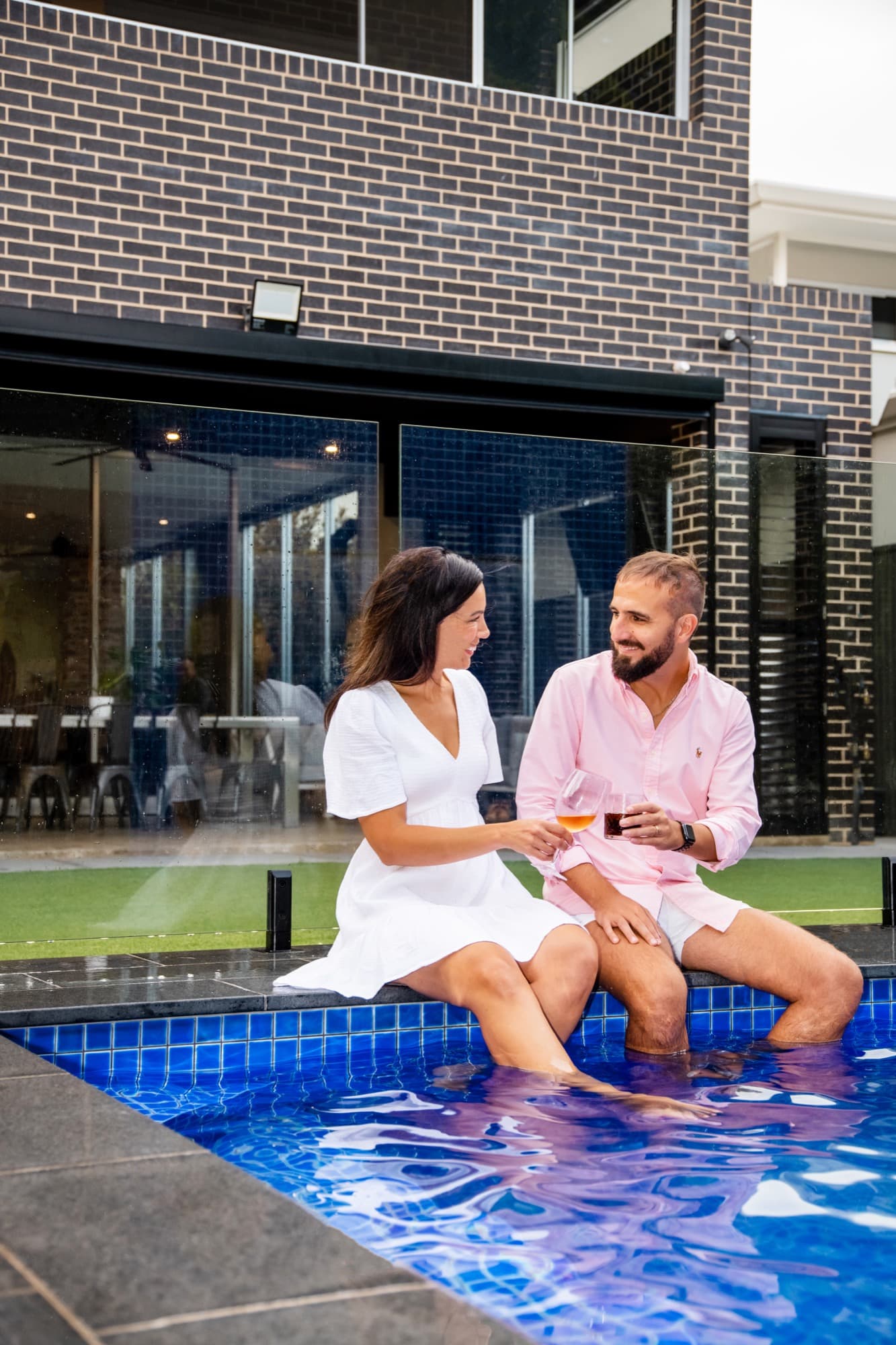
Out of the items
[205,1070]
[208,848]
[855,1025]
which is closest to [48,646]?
[208,848]

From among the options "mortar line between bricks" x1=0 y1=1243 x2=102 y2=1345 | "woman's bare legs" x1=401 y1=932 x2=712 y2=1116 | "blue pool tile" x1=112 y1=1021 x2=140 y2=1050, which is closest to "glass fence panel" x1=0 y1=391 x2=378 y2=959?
"blue pool tile" x1=112 y1=1021 x2=140 y2=1050

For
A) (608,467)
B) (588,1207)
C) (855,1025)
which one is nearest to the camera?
(588,1207)

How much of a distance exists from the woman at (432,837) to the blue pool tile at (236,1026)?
0.48ft

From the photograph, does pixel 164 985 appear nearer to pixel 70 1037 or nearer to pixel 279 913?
pixel 70 1037

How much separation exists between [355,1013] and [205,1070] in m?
0.38

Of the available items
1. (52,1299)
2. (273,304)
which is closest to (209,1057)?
(52,1299)

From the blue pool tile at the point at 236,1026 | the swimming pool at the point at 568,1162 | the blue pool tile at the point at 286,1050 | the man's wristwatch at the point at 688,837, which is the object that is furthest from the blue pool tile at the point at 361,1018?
the man's wristwatch at the point at 688,837

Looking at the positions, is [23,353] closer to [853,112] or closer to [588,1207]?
[588,1207]

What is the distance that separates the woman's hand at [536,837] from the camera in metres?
3.07

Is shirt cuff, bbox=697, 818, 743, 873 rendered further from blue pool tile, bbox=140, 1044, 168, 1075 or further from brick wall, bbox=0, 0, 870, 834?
brick wall, bbox=0, 0, 870, 834

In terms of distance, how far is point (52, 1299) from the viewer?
139 cm

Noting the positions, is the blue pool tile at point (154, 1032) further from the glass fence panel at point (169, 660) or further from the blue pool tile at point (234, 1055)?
the glass fence panel at point (169, 660)

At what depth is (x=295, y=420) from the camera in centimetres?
476

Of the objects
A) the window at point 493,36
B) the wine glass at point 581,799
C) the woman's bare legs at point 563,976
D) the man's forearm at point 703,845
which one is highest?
the window at point 493,36
